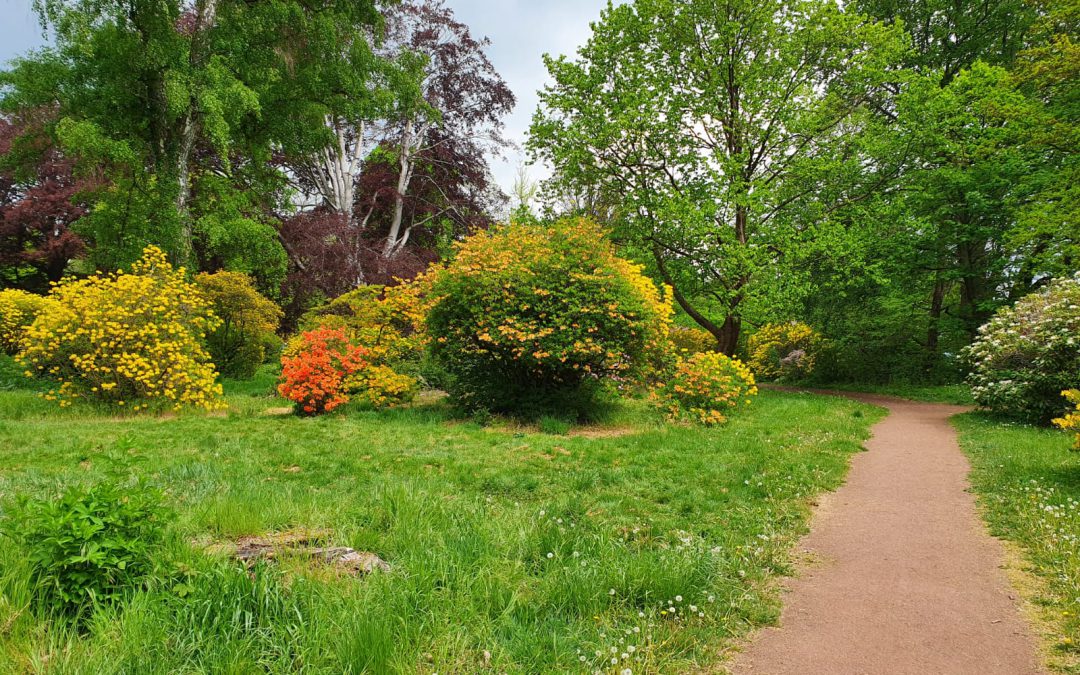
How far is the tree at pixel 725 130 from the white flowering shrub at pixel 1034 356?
432 centimetres

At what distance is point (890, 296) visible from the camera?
17109 millimetres

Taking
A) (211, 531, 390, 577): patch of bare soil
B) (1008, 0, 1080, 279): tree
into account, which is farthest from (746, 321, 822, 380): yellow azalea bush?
(211, 531, 390, 577): patch of bare soil

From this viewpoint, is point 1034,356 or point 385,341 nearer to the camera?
point 1034,356

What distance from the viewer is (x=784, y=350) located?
850 inches

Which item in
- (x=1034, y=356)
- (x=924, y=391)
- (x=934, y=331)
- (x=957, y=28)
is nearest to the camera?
(x=1034, y=356)

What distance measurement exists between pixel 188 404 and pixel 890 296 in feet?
64.6

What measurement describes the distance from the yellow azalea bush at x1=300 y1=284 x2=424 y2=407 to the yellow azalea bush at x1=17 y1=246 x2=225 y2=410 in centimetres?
249

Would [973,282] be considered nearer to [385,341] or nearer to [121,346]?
[385,341]

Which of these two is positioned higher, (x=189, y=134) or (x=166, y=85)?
(x=166, y=85)

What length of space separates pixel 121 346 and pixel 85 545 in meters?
7.96

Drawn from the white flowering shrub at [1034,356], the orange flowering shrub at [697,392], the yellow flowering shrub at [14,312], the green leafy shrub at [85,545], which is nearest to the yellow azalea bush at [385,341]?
the orange flowering shrub at [697,392]

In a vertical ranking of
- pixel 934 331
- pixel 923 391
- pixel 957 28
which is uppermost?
pixel 957 28

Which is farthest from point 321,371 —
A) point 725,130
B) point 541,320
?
point 725,130

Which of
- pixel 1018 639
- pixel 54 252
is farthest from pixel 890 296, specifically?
pixel 54 252
